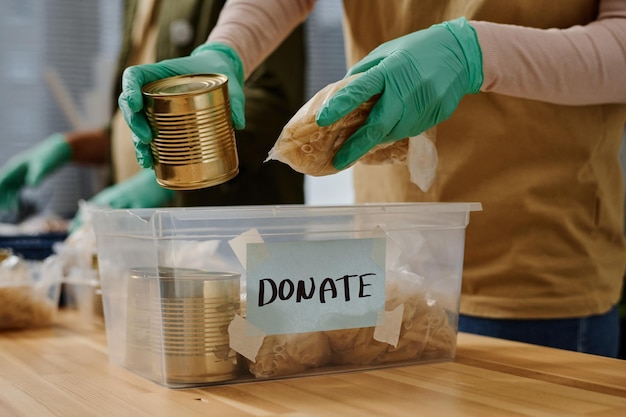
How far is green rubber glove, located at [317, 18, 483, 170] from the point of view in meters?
0.93

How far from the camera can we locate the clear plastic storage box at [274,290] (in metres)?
0.85

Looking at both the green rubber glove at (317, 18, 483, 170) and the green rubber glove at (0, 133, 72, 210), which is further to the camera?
the green rubber glove at (0, 133, 72, 210)

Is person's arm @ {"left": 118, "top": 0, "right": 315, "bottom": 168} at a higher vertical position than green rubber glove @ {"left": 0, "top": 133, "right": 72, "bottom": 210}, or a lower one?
higher

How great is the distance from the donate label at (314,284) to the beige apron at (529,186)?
1.35 feet

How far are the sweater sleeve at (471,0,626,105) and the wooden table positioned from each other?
362 millimetres

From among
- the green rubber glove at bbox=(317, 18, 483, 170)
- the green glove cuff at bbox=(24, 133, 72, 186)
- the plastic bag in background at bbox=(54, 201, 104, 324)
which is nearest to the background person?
the green glove cuff at bbox=(24, 133, 72, 186)

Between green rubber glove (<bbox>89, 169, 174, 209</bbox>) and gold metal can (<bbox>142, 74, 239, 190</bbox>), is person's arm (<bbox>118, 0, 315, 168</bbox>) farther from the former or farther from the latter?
green rubber glove (<bbox>89, 169, 174, 209</bbox>)

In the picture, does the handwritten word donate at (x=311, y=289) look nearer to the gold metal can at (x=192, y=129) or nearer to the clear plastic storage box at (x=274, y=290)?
the clear plastic storage box at (x=274, y=290)


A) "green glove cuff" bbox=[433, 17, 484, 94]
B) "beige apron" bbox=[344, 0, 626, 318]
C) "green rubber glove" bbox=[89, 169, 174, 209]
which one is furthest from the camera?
"green rubber glove" bbox=[89, 169, 174, 209]

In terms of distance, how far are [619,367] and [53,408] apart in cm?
65

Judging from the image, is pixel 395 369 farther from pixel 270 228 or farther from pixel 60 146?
pixel 60 146

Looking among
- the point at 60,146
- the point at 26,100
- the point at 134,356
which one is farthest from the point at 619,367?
the point at 26,100

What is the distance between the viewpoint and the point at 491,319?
1295 millimetres

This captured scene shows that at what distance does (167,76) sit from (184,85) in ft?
0.72
